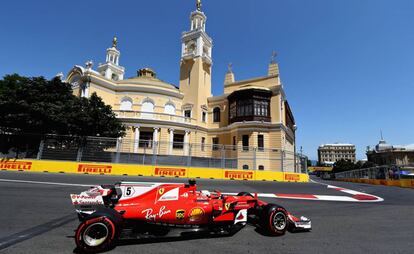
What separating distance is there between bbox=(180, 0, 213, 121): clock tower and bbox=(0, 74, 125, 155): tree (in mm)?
14716

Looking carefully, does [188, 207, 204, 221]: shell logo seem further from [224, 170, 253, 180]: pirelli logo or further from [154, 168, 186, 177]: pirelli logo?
[224, 170, 253, 180]: pirelli logo

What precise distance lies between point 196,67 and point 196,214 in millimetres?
33804

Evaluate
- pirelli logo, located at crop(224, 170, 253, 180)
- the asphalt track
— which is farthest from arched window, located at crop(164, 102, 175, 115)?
the asphalt track

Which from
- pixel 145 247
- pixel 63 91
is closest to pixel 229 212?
pixel 145 247

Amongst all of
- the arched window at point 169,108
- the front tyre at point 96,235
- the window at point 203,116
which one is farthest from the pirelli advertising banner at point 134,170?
the arched window at point 169,108

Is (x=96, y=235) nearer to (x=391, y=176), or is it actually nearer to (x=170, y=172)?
(x=170, y=172)

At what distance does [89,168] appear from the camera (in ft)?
47.8

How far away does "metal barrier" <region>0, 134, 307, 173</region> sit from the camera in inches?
578

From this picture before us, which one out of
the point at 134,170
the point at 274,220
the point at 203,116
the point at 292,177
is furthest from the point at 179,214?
the point at 203,116

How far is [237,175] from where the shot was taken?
625 inches

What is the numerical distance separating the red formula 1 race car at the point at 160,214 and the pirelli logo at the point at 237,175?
10922 mm

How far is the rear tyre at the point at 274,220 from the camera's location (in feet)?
14.8

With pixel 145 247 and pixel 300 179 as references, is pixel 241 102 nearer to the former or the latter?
pixel 300 179

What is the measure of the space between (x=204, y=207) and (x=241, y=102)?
91.3 feet
